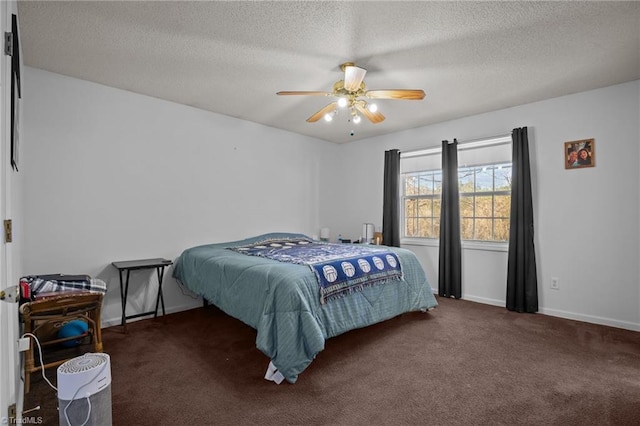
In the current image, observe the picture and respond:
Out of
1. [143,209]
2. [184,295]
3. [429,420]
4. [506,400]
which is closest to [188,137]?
[143,209]

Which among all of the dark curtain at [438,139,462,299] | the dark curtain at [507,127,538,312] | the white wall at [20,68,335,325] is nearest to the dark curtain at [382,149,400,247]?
the dark curtain at [438,139,462,299]

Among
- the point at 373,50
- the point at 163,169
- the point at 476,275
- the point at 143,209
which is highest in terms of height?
the point at 373,50

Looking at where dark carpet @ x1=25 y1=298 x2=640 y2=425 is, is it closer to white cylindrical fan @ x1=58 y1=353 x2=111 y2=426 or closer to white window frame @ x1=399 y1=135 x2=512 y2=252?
white cylindrical fan @ x1=58 y1=353 x2=111 y2=426

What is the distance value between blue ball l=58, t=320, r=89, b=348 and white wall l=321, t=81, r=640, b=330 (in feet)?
13.1

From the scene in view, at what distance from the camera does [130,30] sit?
2.31 metres

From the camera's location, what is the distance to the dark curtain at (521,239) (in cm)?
363

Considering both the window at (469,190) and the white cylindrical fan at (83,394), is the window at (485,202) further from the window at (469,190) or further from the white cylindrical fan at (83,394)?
the white cylindrical fan at (83,394)

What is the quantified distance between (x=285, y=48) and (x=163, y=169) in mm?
2060

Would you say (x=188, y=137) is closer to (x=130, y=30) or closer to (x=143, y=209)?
(x=143, y=209)

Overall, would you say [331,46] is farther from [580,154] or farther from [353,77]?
[580,154]

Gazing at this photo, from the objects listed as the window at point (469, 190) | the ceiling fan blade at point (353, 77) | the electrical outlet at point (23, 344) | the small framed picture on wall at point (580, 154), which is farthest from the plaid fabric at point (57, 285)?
the small framed picture on wall at point (580, 154)

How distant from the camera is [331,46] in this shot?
8.09ft

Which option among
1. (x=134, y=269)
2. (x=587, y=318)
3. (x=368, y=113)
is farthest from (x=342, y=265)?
(x=587, y=318)

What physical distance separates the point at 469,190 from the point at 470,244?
718 millimetres
